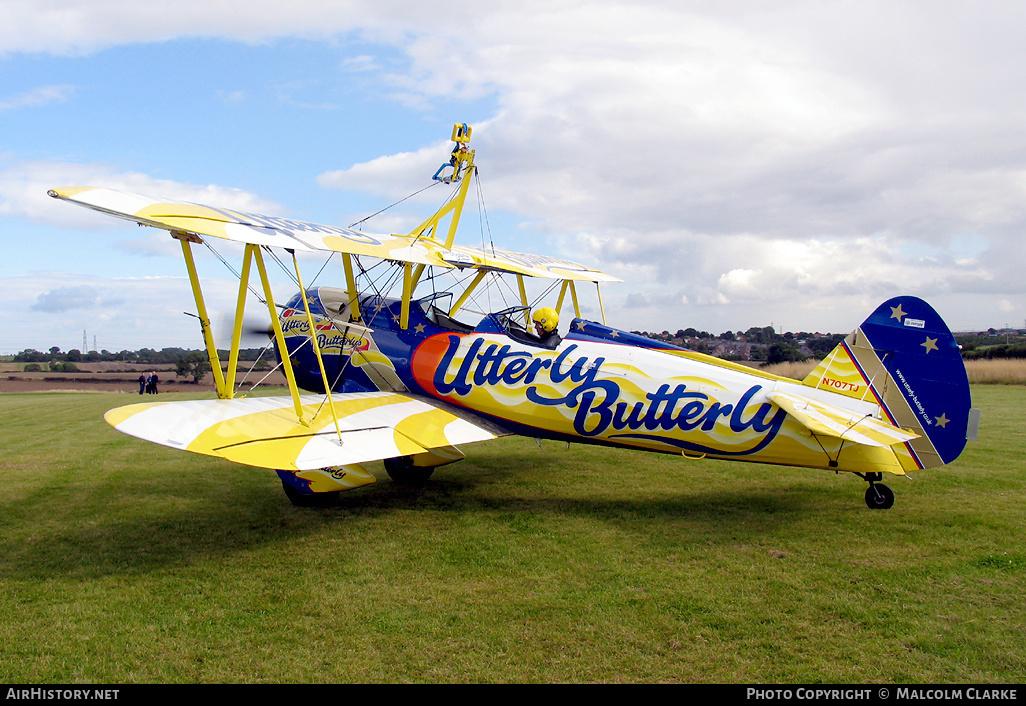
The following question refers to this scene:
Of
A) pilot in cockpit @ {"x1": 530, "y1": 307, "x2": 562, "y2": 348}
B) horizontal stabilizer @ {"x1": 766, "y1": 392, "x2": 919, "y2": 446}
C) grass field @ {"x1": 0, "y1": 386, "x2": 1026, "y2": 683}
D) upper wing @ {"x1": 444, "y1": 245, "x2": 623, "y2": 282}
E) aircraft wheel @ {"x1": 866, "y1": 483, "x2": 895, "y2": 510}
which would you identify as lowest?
grass field @ {"x1": 0, "y1": 386, "x2": 1026, "y2": 683}

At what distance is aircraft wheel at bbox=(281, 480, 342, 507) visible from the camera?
6.51m

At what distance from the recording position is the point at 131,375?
128 ft

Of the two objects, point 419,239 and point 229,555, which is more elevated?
point 419,239

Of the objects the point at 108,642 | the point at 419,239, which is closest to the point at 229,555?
the point at 108,642

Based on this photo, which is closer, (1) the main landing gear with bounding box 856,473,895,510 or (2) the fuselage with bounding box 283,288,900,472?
(2) the fuselage with bounding box 283,288,900,472

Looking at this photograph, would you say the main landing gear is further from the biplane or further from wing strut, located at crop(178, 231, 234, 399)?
wing strut, located at crop(178, 231, 234, 399)

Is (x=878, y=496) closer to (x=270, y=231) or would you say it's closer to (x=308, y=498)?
(x=308, y=498)

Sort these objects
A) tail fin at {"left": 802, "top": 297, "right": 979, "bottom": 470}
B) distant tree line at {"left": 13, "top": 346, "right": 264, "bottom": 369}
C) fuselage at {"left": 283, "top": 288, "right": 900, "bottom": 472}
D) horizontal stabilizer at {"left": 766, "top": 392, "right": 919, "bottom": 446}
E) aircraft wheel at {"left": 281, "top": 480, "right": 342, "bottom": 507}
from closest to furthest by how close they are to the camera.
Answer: horizontal stabilizer at {"left": 766, "top": 392, "right": 919, "bottom": 446} < tail fin at {"left": 802, "top": 297, "right": 979, "bottom": 470} < fuselage at {"left": 283, "top": 288, "right": 900, "bottom": 472} < aircraft wheel at {"left": 281, "top": 480, "right": 342, "bottom": 507} < distant tree line at {"left": 13, "top": 346, "right": 264, "bottom": 369}

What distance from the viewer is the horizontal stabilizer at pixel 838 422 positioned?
17.9ft

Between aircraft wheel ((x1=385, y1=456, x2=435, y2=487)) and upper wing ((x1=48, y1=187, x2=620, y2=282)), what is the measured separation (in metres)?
2.39

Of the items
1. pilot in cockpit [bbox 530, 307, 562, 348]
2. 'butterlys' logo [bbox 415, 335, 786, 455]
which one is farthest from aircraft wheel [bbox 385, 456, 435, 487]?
pilot in cockpit [bbox 530, 307, 562, 348]

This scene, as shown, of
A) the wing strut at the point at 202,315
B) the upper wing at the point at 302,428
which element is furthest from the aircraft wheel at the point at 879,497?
the wing strut at the point at 202,315
